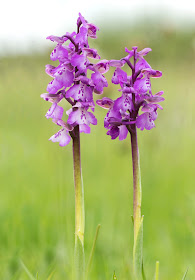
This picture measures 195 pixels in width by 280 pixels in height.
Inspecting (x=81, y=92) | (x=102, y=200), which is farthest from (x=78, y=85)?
(x=102, y=200)

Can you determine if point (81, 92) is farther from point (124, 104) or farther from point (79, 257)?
point (79, 257)

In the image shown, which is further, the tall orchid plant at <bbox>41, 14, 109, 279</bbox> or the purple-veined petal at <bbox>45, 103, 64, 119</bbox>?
the purple-veined petal at <bbox>45, 103, 64, 119</bbox>

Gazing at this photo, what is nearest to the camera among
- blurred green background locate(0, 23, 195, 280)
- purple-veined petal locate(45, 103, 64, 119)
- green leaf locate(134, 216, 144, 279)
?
green leaf locate(134, 216, 144, 279)

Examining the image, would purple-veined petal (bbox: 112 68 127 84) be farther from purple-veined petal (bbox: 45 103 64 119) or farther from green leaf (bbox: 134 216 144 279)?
green leaf (bbox: 134 216 144 279)

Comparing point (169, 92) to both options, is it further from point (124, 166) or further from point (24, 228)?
point (24, 228)

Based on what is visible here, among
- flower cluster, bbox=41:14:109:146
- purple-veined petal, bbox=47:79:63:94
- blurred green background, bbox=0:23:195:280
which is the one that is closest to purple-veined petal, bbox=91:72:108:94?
flower cluster, bbox=41:14:109:146

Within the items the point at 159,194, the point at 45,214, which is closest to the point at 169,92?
the point at 159,194

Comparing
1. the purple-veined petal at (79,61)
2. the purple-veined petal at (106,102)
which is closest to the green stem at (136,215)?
the purple-veined petal at (106,102)

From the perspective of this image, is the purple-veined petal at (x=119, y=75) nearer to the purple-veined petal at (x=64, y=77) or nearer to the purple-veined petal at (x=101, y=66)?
the purple-veined petal at (x=101, y=66)
